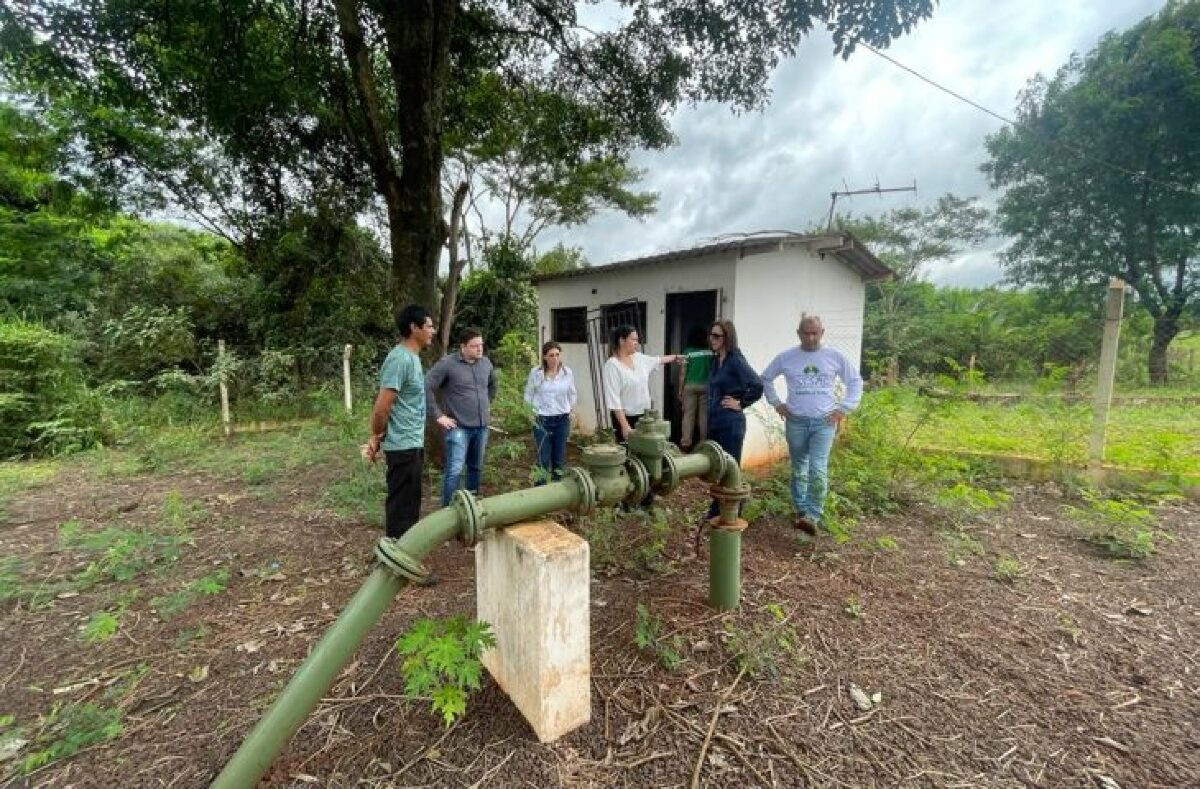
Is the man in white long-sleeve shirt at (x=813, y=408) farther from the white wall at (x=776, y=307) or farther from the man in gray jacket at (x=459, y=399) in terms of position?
the man in gray jacket at (x=459, y=399)

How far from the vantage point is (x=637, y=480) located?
7.06 ft

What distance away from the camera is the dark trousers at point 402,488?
313 centimetres

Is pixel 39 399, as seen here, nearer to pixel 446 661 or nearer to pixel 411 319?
pixel 411 319

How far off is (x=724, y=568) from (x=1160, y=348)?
50.5 feet

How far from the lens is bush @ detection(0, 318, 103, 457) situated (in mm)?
6648

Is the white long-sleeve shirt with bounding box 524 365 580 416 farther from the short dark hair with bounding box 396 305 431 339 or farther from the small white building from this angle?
the short dark hair with bounding box 396 305 431 339

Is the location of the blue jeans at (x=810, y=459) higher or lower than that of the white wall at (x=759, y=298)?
lower

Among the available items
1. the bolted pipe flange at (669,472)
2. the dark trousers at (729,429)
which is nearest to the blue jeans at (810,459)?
the dark trousers at (729,429)

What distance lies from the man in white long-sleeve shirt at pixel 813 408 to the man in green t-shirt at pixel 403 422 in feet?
8.13

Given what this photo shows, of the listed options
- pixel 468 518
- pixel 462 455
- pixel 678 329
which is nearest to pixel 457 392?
pixel 462 455

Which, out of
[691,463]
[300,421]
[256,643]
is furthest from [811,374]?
[300,421]

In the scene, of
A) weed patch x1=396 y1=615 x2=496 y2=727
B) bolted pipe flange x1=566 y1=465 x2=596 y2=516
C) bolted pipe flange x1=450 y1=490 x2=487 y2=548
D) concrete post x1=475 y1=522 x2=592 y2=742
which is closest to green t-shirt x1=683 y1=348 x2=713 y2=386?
bolted pipe flange x1=566 y1=465 x2=596 y2=516

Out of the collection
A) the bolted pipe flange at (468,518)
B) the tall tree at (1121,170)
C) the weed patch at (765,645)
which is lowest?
the weed patch at (765,645)

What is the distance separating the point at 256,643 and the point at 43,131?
38.0ft
